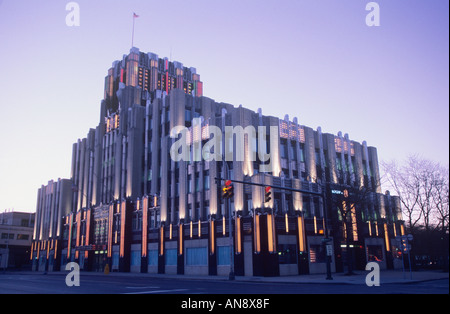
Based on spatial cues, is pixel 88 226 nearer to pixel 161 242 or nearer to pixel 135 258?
pixel 135 258

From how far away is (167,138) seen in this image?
177 feet

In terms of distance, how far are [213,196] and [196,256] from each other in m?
7.63

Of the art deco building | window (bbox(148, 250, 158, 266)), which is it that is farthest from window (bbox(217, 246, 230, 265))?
window (bbox(148, 250, 158, 266))

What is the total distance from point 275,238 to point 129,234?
26.6 metres

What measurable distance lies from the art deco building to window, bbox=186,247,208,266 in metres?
0.12

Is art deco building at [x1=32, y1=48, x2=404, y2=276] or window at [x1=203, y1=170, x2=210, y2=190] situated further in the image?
window at [x1=203, y1=170, x2=210, y2=190]

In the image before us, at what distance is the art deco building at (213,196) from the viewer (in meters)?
40.0

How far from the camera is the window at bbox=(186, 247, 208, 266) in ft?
145

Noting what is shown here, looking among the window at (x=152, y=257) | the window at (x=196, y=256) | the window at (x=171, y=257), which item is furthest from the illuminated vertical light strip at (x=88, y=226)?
the window at (x=196, y=256)

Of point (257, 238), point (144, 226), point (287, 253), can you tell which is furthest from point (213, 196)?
point (144, 226)

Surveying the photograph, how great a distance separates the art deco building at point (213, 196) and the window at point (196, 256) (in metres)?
0.12

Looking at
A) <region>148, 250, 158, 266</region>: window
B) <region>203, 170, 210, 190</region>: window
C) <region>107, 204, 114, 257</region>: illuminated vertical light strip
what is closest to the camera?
<region>203, 170, 210, 190</region>: window

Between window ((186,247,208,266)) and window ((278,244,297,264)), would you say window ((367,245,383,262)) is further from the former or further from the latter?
window ((186,247,208,266))
